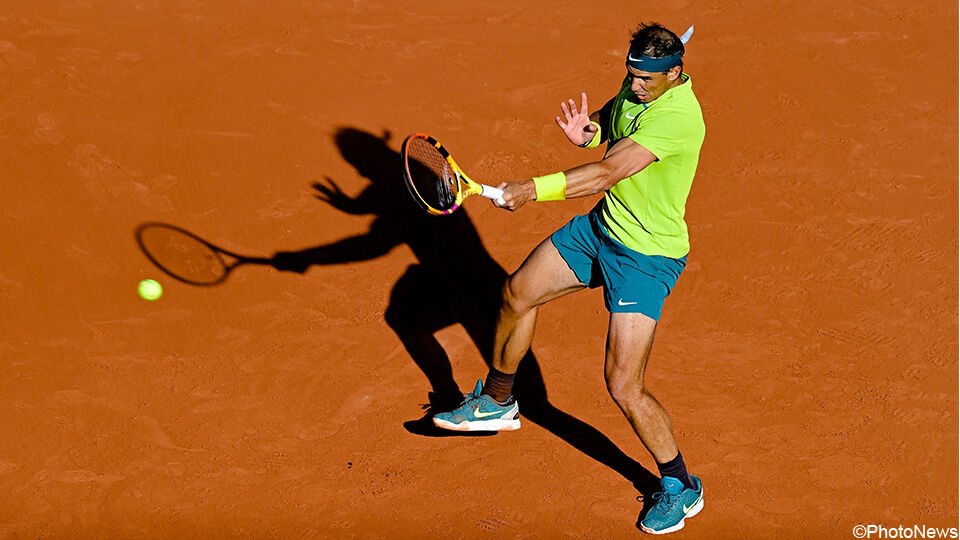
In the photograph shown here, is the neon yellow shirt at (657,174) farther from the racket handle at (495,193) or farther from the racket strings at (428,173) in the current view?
the racket strings at (428,173)

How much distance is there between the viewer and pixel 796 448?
5656 millimetres

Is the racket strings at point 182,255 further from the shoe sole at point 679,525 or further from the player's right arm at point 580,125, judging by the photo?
the shoe sole at point 679,525

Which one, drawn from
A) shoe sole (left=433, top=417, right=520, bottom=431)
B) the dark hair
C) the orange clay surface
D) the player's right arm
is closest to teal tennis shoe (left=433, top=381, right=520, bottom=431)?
shoe sole (left=433, top=417, right=520, bottom=431)

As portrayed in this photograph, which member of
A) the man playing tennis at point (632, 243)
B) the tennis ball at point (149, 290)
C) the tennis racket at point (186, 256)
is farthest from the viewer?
the tennis racket at point (186, 256)

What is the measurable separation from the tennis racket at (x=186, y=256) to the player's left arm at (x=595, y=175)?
Result: 2.62 meters

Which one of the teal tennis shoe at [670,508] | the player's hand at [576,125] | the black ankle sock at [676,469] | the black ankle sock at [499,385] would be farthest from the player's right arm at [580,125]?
Result: the teal tennis shoe at [670,508]

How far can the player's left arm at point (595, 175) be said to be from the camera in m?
4.20

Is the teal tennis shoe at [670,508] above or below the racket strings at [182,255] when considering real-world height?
below

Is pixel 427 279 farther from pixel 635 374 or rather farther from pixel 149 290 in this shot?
pixel 635 374

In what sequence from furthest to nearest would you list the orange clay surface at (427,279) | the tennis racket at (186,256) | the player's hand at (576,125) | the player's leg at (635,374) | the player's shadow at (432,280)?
the tennis racket at (186,256) → the player's shadow at (432,280) → the orange clay surface at (427,279) → the player's hand at (576,125) → the player's leg at (635,374)

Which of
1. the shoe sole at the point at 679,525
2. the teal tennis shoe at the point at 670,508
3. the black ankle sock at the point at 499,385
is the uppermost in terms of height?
the black ankle sock at the point at 499,385

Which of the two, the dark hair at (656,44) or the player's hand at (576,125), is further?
the player's hand at (576,125)

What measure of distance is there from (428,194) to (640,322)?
1448mm

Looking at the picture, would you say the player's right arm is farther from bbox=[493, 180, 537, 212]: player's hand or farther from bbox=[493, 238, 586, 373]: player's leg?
bbox=[493, 180, 537, 212]: player's hand
